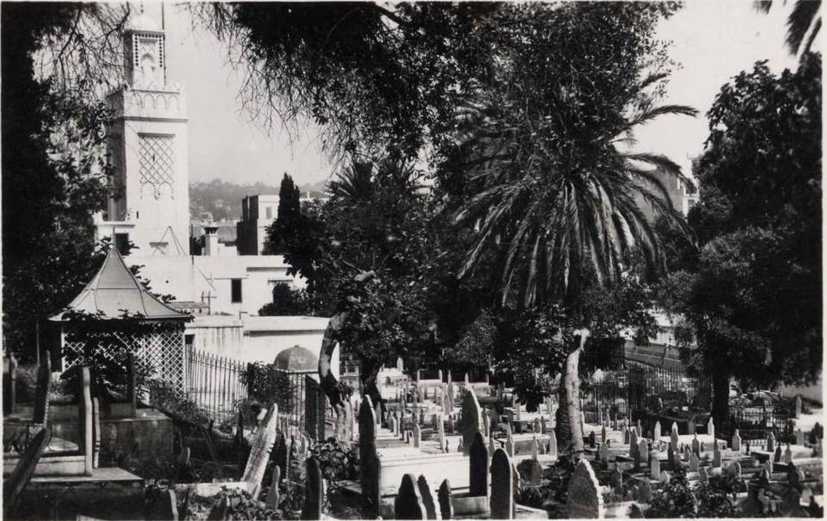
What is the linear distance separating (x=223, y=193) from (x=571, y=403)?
7.61 meters

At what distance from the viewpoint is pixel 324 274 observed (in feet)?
45.2

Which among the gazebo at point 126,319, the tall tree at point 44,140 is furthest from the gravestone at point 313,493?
the gazebo at point 126,319

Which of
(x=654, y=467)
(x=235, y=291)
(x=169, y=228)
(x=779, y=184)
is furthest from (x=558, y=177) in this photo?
(x=235, y=291)

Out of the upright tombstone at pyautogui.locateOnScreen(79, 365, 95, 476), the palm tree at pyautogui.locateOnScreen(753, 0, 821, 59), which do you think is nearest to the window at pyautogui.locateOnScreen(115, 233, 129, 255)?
the upright tombstone at pyautogui.locateOnScreen(79, 365, 95, 476)

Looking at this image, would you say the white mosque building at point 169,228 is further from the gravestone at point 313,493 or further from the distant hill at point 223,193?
the gravestone at point 313,493

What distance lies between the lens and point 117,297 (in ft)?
41.6

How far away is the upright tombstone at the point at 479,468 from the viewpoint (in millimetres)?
10391

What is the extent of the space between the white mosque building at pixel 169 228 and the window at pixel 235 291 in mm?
22

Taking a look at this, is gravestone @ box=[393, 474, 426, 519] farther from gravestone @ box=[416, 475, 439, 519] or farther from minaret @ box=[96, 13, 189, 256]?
minaret @ box=[96, 13, 189, 256]

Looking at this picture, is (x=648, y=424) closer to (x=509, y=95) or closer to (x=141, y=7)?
(x=509, y=95)

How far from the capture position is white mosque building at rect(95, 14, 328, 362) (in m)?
10.6

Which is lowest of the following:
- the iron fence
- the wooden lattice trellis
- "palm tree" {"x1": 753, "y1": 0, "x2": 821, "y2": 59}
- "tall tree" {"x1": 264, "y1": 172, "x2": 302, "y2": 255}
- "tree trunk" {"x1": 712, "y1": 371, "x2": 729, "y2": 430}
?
"tree trunk" {"x1": 712, "y1": 371, "x2": 729, "y2": 430}

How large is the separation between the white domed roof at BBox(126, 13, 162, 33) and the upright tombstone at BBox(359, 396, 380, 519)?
4904mm

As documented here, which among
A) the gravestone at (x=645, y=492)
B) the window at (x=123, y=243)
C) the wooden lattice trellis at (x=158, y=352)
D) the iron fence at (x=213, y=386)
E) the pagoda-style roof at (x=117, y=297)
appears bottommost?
the gravestone at (x=645, y=492)
